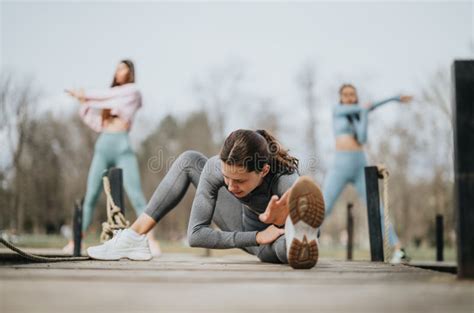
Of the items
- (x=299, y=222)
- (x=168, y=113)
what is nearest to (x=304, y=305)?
(x=299, y=222)

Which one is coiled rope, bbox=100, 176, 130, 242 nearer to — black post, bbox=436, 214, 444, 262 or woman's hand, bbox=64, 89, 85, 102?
woman's hand, bbox=64, 89, 85, 102

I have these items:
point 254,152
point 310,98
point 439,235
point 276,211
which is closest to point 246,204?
point 254,152

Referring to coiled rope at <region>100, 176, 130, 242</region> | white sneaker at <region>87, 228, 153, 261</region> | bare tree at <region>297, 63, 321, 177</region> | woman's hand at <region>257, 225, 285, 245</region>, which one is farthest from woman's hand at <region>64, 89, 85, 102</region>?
bare tree at <region>297, 63, 321, 177</region>

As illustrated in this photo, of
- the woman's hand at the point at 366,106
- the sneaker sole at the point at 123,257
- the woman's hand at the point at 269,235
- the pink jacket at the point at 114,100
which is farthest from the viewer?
the woman's hand at the point at 366,106

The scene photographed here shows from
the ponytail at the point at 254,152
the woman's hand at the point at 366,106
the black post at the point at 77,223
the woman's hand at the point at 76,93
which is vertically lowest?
the black post at the point at 77,223

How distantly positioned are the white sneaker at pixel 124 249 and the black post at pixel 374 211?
1.73m

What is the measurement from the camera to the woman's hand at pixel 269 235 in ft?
10.9

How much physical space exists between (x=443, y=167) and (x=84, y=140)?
16.6m

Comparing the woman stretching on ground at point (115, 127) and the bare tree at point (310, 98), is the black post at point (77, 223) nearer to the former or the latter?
the woman stretching on ground at point (115, 127)

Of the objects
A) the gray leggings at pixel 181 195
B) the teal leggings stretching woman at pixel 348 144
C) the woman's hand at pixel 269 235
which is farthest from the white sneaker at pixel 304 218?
the teal leggings stretching woman at pixel 348 144

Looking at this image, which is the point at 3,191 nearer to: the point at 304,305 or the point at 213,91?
the point at 213,91

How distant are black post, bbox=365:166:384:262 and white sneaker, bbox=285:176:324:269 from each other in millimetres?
1880

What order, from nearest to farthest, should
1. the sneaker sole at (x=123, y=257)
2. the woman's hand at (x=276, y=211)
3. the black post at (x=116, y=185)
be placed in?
1. the woman's hand at (x=276, y=211)
2. the sneaker sole at (x=123, y=257)
3. the black post at (x=116, y=185)

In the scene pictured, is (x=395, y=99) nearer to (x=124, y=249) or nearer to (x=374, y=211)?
(x=374, y=211)
